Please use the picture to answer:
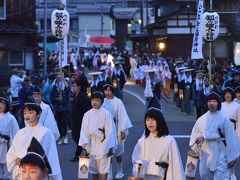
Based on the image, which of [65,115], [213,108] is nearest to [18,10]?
[65,115]

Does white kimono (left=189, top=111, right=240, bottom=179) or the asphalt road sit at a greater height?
white kimono (left=189, top=111, right=240, bottom=179)

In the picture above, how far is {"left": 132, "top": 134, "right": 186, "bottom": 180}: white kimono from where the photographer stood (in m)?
6.45

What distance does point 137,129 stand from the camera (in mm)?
17906

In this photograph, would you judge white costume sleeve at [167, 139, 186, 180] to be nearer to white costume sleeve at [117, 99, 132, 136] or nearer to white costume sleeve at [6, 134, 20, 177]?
white costume sleeve at [6, 134, 20, 177]

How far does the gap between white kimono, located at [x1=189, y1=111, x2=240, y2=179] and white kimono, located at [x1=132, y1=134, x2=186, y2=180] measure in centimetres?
179

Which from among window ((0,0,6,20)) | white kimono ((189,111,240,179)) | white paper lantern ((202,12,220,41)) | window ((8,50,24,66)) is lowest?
white kimono ((189,111,240,179))

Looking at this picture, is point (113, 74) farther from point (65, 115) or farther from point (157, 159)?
point (157, 159)

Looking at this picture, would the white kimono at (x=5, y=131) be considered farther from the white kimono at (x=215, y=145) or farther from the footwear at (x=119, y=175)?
the white kimono at (x=215, y=145)

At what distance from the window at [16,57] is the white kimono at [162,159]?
2524cm

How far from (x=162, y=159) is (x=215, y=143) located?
6.33 feet

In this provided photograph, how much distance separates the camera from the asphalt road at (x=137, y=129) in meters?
11.9

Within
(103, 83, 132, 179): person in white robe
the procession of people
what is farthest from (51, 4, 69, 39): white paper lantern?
(103, 83, 132, 179): person in white robe

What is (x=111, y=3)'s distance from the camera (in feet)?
209

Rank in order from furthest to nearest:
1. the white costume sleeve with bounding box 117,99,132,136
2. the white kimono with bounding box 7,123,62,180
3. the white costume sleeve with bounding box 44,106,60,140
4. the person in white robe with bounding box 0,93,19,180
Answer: the white costume sleeve with bounding box 117,99,132,136, the white costume sleeve with bounding box 44,106,60,140, the person in white robe with bounding box 0,93,19,180, the white kimono with bounding box 7,123,62,180
